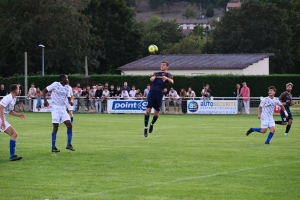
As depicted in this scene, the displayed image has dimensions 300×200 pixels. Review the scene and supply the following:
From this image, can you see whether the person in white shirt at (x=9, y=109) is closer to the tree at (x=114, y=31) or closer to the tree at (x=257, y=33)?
the tree at (x=257, y=33)

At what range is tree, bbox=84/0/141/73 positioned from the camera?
3501 inches

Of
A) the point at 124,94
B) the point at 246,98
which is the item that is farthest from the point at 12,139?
the point at 124,94

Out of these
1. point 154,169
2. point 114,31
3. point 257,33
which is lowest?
point 154,169

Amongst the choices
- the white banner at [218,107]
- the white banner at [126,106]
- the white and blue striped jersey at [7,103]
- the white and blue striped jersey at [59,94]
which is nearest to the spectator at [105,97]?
the white banner at [126,106]

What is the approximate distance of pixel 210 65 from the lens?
65812 millimetres

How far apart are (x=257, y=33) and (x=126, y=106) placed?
4939cm

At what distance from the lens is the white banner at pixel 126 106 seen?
4178cm

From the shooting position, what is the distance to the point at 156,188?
11422mm

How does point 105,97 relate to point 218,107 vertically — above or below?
above

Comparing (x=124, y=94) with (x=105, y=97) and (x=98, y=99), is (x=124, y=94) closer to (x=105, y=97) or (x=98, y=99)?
(x=105, y=97)

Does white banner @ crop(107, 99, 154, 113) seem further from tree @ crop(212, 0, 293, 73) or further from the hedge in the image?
tree @ crop(212, 0, 293, 73)

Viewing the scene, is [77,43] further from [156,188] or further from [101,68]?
[156,188]

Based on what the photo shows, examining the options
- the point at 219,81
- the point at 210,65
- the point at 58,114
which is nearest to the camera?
the point at 58,114

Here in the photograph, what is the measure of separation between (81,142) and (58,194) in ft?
31.3
